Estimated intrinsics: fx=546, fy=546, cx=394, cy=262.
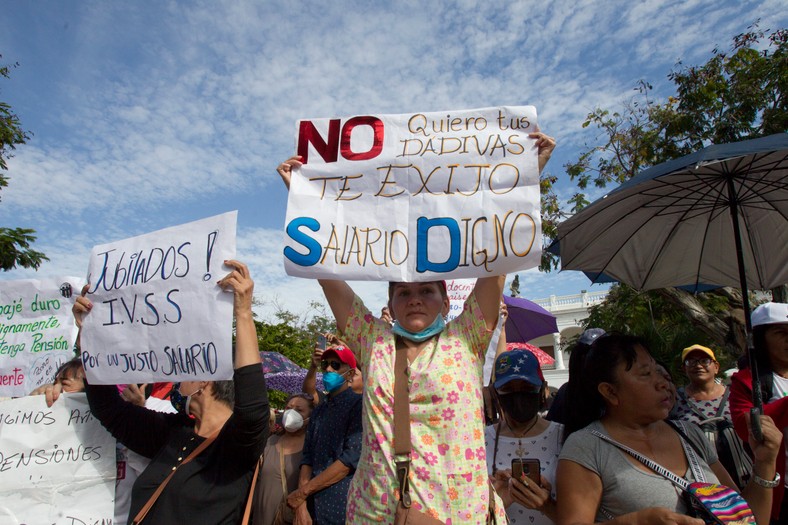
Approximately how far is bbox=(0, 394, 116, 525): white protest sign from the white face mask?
51.4 inches

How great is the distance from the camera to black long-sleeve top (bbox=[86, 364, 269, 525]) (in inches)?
90.2

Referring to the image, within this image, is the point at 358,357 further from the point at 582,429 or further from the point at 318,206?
the point at 582,429

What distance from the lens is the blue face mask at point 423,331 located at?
2.12 m

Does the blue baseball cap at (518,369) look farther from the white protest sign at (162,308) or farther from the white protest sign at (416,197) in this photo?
the white protest sign at (162,308)

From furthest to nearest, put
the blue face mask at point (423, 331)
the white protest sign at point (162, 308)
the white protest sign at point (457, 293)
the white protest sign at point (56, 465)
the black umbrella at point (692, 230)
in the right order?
the white protest sign at point (457, 293), the white protest sign at point (56, 465), the black umbrella at point (692, 230), the white protest sign at point (162, 308), the blue face mask at point (423, 331)

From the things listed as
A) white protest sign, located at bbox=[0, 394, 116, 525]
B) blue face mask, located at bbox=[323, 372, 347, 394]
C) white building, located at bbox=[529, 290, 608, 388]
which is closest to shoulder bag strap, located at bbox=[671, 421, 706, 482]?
blue face mask, located at bbox=[323, 372, 347, 394]

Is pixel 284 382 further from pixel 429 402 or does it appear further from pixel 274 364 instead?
pixel 429 402

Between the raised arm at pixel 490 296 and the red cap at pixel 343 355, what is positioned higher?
the raised arm at pixel 490 296

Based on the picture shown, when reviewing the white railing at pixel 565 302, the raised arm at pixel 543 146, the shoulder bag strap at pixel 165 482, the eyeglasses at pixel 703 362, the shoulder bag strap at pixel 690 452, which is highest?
the white railing at pixel 565 302

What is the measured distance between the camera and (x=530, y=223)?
89.0 inches

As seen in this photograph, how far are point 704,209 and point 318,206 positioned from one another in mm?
2138

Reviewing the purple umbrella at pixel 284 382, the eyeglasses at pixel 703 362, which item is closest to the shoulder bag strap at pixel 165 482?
the eyeglasses at pixel 703 362

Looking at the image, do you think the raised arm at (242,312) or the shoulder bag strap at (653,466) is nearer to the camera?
the shoulder bag strap at (653,466)

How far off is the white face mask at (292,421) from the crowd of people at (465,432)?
118cm
